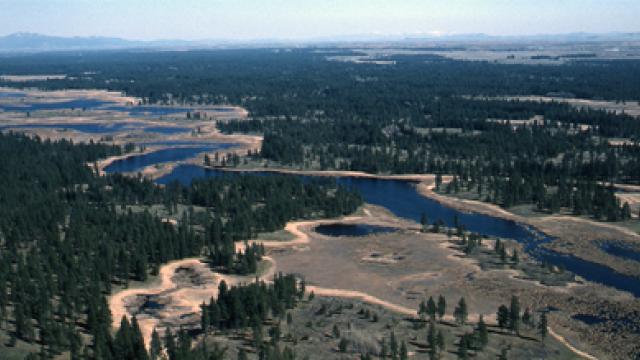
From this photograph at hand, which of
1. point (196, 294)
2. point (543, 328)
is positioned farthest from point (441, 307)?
point (196, 294)

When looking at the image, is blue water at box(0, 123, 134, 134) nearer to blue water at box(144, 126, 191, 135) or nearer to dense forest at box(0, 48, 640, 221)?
blue water at box(144, 126, 191, 135)

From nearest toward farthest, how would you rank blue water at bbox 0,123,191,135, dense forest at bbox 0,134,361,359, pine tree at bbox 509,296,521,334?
pine tree at bbox 509,296,521,334
dense forest at bbox 0,134,361,359
blue water at bbox 0,123,191,135

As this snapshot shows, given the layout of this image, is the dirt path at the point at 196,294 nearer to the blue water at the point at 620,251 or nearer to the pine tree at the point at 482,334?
the pine tree at the point at 482,334

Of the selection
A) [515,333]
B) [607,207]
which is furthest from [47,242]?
[607,207]

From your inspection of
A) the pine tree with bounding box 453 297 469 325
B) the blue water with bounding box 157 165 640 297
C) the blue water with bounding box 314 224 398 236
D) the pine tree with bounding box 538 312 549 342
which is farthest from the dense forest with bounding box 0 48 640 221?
the pine tree with bounding box 453 297 469 325

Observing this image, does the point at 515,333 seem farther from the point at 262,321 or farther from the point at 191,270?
the point at 191,270

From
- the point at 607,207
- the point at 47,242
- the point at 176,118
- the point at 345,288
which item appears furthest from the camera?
the point at 176,118
